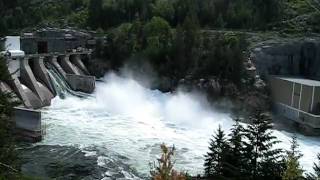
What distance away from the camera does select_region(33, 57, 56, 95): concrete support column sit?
47.4 m

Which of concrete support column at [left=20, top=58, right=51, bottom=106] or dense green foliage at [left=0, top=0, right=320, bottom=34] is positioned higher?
dense green foliage at [left=0, top=0, right=320, bottom=34]

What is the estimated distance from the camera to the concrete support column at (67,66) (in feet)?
171

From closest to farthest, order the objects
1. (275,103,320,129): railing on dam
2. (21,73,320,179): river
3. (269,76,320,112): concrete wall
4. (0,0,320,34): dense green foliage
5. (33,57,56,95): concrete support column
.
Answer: (21,73,320,179): river < (275,103,320,129): railing on dam < (269,76,320,112): concrete wall < (33,57,56,95): concrete support column < (0,0,320,34): dense green foliage

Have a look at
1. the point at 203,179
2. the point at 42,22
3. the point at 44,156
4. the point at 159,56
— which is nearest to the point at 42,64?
the point at 159,56

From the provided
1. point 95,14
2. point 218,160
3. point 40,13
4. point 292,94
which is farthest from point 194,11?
point 218,160

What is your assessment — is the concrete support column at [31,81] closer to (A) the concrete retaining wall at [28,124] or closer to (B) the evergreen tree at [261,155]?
(A) the concrete retaining wall at [28,124]

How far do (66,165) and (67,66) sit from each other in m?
23.3

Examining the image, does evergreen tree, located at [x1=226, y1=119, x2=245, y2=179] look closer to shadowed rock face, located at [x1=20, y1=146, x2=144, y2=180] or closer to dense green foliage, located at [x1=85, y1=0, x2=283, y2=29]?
shadowed rock face, located at [x1=20, y1=146, x2=144, y2=180]

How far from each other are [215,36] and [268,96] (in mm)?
10672

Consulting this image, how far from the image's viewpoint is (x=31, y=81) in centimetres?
4509

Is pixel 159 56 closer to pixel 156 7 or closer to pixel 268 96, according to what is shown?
pixel 268 96

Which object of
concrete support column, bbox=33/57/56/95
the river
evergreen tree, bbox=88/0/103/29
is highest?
evergreen tree, bbox=88/0/103/29

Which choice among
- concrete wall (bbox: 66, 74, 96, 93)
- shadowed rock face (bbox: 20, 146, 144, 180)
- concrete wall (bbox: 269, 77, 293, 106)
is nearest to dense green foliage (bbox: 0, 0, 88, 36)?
concrete wall (bbox: 66, 74, 96, 93)

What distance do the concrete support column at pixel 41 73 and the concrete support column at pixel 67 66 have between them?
13.1 ft
